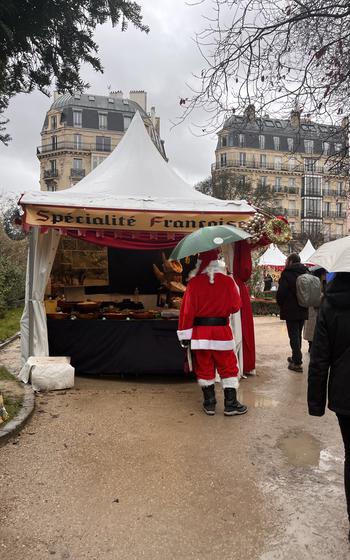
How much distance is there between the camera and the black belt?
5453 mm

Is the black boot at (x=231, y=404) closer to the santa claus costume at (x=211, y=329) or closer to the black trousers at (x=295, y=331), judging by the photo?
the santa claus costume at (x=211, y=329)

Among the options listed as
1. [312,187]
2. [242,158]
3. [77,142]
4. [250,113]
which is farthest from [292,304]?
[312,187]

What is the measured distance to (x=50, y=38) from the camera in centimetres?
539

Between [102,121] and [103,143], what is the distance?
3080 mm

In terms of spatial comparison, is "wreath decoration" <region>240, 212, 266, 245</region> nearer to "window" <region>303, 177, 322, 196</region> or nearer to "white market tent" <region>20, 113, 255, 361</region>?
"white market tent" <region>20, 113, 255, 361</region>

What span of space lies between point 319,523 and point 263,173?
62973 mm

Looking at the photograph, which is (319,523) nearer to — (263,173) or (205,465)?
(205,465)

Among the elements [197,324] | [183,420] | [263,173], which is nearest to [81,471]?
[183,420]

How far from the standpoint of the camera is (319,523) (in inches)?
123

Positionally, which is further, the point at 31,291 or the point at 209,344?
the point at 31,291

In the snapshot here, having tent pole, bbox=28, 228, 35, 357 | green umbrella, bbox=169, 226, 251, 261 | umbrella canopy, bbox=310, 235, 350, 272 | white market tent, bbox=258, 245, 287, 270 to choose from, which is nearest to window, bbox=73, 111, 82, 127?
white market tent, bbox=258, 245, 287, 270

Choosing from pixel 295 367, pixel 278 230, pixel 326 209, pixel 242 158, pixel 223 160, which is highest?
pixel 242 158

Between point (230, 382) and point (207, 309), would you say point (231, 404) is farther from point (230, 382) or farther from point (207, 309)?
point (207, 309)

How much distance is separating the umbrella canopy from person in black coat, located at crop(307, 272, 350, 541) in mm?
107
